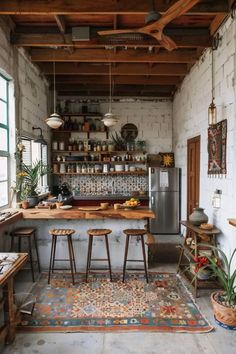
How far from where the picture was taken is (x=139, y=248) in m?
3.81

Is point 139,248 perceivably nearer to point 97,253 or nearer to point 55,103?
point 97,253

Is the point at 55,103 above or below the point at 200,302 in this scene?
above

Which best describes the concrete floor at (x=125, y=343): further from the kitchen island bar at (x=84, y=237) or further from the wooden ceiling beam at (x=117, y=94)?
the wooden ceiling beam at (x=117, y=94)

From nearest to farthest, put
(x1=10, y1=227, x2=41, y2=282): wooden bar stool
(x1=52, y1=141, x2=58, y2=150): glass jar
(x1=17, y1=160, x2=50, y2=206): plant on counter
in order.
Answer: (x1=10, y1=227, x2=41, y2=282): wooden bar stool, (x1=17, y1=160, x2=50, y2=206): plant on counter, (x1=52, y1=141, x2=58, y2=150): glass jar

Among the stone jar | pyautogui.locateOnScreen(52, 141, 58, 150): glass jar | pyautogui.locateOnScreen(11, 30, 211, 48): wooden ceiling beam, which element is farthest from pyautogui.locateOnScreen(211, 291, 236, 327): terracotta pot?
pyautogui.locateOnScreen(52, 141, 58, 150): glass jar

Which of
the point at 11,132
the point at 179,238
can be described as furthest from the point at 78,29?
the point at 179,238

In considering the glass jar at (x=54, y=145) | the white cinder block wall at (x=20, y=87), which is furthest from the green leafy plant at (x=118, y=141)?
the white cinder block wall at (x=20, y=87)

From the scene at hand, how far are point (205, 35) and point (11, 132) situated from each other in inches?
118

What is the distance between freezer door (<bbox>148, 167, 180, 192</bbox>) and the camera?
19.4 ft

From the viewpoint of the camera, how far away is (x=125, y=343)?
2250 mm

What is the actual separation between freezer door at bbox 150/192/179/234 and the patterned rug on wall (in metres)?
2.41

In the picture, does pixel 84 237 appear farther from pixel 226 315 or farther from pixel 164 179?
pixel 164 179

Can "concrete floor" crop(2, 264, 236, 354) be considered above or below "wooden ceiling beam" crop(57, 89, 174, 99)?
below

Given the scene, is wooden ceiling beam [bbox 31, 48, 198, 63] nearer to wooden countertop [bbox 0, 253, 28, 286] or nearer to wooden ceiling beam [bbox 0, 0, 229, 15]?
wooden ceiling beam [bbox 0, 0, 229, 15]
